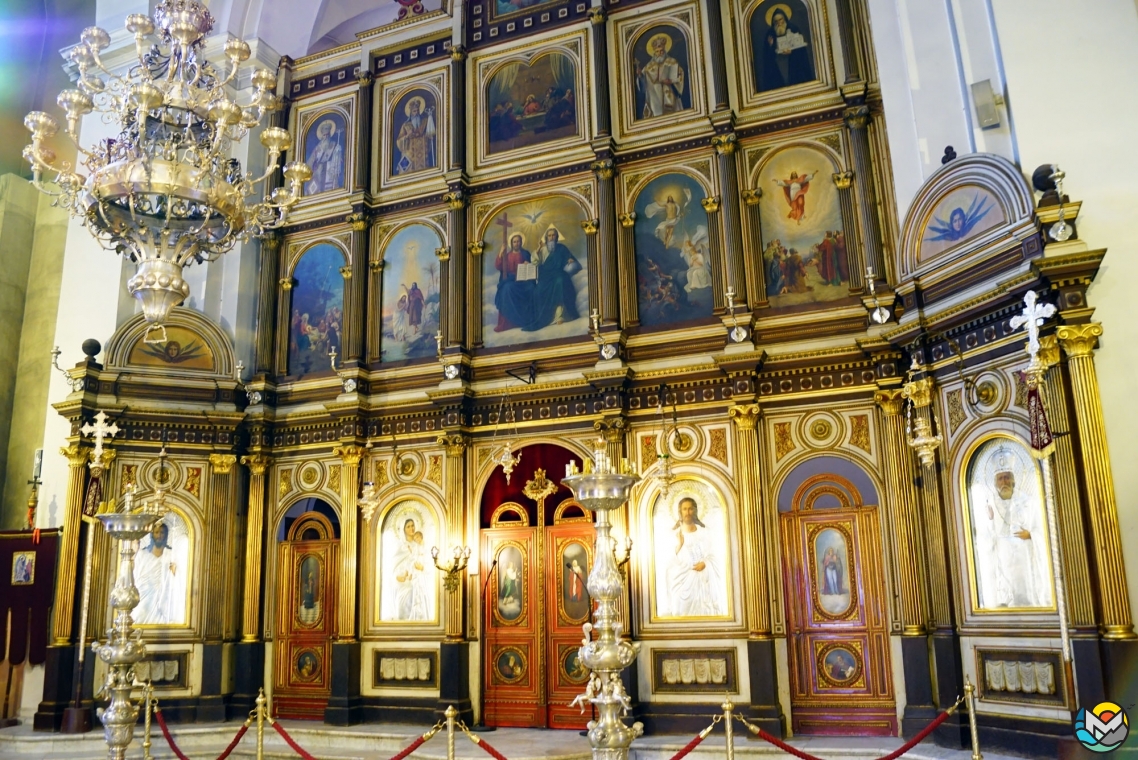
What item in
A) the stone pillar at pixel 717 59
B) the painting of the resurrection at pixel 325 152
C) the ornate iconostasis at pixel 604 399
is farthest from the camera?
the painting of the resurrection at pixel 325 152

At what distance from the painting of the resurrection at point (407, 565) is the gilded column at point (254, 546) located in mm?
1925

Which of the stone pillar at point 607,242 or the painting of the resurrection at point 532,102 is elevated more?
the painting of the resurrection at point 532,102

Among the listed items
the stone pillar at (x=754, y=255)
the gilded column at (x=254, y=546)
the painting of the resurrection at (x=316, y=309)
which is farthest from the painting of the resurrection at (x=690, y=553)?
the gilded column at (x=254, y=546)

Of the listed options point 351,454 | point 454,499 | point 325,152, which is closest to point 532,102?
point 325,152

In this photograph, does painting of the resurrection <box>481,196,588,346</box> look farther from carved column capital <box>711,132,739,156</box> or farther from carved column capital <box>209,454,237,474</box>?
carved column capital <box>209,454,237,474</box>

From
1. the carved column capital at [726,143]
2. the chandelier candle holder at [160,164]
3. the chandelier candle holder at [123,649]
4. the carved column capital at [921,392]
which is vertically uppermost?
the carved column capital at [726,143]

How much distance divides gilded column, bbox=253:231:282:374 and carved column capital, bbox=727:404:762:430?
24.0 feet

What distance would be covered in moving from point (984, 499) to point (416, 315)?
8.21 meters

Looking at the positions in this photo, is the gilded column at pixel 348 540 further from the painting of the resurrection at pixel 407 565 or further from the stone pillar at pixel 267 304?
the stone pillar at pixel 267 304

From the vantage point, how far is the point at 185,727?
1252cm

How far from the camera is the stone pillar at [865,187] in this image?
1168 cm

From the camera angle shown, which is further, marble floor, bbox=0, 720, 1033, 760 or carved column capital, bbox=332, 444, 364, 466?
carved column capital, bbox=332, 444, 364, 466

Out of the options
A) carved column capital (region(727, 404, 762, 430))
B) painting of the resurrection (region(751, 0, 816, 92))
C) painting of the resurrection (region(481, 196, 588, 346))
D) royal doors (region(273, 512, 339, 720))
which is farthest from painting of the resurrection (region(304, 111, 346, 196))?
carved column capital (region(727, 404, 762, 430))

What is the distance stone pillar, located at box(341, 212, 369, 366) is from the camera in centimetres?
1410
